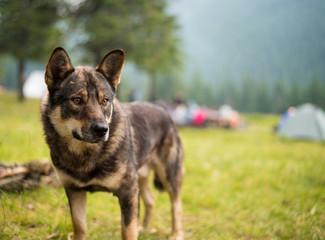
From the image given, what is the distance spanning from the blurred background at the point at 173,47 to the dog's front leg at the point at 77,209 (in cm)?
263

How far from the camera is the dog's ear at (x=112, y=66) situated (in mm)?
2645

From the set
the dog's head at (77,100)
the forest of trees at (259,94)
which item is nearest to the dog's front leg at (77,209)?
the dog's head at (77,100)

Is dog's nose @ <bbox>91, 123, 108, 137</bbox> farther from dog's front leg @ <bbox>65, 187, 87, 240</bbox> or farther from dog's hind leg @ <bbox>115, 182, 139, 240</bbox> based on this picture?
dog's front leg @ <bbox>65, 187, 87, 240</bbox>

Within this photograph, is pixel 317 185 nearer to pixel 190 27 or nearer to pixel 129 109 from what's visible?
pixel 129 109

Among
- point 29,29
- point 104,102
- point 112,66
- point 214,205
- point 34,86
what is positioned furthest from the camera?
point 34,86

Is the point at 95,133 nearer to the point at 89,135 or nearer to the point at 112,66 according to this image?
the point at 89,135

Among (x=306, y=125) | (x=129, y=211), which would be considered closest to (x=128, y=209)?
(x=129, y=211)

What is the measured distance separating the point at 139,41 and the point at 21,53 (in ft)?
25.8

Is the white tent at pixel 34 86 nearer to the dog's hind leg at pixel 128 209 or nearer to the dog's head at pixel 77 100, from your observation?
the dog's head at pixel 77 100

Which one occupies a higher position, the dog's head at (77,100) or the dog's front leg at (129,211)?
the dog's head at (77,100)

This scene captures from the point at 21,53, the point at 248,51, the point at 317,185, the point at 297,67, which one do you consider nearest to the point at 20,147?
the point at 317,185

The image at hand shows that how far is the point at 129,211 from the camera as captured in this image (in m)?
2.56

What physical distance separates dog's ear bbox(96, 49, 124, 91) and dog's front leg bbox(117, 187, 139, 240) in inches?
42.9

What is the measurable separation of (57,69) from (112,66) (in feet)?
1.77
